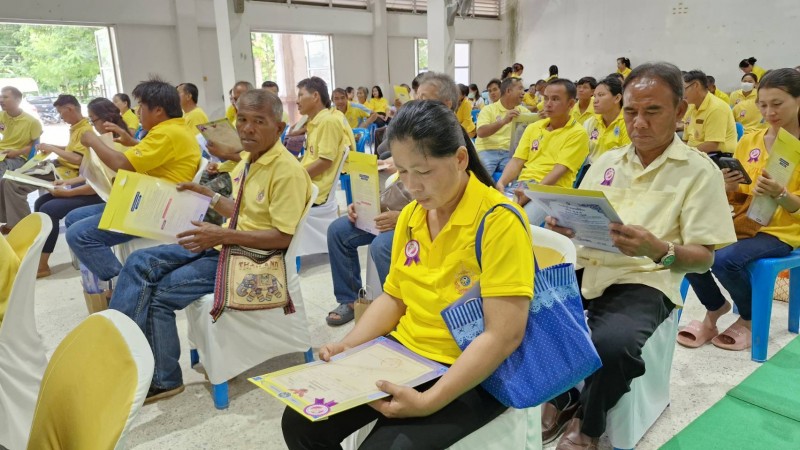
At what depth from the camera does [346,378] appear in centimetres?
131

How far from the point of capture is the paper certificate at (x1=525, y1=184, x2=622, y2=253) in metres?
1.61

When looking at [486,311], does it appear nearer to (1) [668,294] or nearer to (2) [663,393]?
(1) [668,294]

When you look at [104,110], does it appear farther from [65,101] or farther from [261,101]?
[261,101]

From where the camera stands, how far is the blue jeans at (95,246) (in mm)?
3027

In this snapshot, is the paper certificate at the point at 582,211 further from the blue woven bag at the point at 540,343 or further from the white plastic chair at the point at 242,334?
the white plastic chair at the point at 242,334

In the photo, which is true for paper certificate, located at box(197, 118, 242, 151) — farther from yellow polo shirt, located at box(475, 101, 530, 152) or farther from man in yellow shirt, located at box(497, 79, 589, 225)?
yellow polo shirt, located at box(475, 101, 530, 152)

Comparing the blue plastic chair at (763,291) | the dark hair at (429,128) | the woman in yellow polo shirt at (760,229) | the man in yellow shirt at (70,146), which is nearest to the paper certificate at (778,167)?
the woman in yellow polo shirt at (760,229)

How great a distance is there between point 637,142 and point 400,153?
107 centimetres

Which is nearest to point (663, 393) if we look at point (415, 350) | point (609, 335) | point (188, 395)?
point (609, 335)

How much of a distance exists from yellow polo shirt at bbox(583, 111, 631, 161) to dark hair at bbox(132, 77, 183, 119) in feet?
9.93

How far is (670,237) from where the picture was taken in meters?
1.89

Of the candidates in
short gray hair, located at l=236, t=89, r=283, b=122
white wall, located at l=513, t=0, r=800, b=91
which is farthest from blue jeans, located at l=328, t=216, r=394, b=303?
white wall, located at l=513, t=0, r=800, b=91

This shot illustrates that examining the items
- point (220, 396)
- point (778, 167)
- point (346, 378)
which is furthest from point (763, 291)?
point (220, 396)

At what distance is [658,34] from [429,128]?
1203 cm
